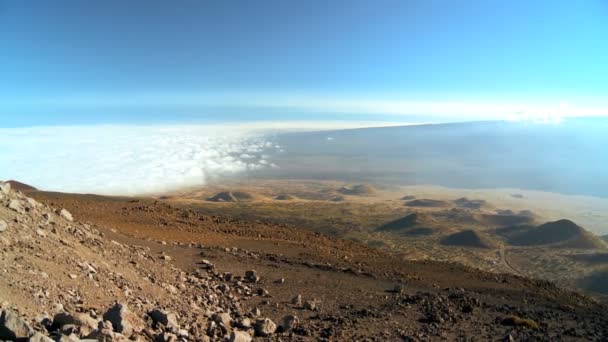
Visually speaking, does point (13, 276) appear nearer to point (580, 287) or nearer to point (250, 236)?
point (250, 236)

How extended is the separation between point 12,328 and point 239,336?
158 inches

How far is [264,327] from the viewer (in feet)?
31.6

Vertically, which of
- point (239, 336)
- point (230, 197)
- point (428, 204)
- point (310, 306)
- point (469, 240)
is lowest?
point (428, 204)

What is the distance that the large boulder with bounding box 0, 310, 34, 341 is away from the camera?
5.48 metres

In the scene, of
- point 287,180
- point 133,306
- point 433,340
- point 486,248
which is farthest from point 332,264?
point 287,180

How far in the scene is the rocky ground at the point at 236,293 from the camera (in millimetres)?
7352

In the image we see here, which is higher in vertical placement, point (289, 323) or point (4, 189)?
point (4, 189)

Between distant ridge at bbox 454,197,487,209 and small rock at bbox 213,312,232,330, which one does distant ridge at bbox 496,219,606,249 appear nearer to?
distant ridge at bbox 454,197,487,209

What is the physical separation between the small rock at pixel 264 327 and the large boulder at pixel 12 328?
4779 millimetres

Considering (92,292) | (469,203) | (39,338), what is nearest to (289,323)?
(92,292)

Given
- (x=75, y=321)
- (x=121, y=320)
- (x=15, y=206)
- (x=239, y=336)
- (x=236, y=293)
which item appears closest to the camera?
(x=75, y=321)

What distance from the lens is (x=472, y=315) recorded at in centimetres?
1255

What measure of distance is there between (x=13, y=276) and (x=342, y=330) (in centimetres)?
670

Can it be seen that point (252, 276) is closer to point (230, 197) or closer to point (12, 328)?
point (12, 328)
